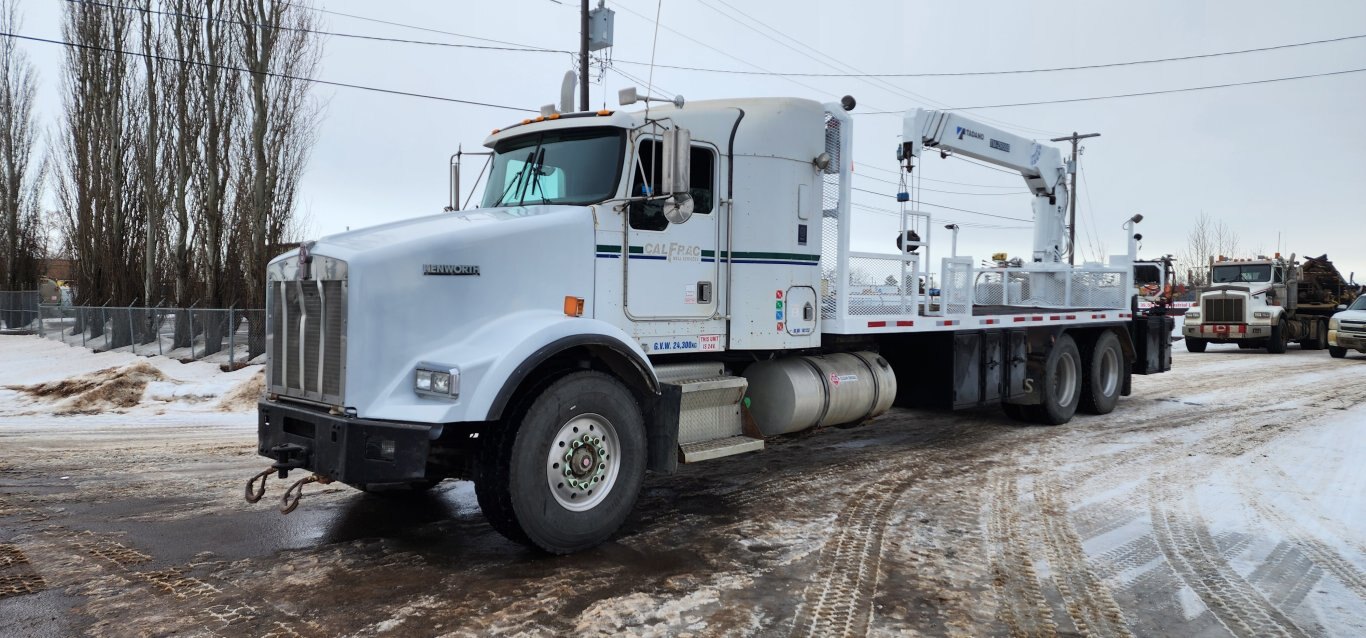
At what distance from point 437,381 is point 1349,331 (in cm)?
2364

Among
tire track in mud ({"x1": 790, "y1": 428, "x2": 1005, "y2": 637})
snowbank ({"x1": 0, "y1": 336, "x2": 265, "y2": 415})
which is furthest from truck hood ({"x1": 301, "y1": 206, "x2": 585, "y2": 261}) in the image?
snowbank ({"x1": 0, "y1": 336, "x2": 265, "y2": 415})

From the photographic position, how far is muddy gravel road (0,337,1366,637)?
13.4 ft

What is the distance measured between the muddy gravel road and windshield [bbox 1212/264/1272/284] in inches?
711

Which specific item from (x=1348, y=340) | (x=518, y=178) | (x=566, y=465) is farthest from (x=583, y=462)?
(x=1348, y=340)

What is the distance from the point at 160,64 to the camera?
2192cm

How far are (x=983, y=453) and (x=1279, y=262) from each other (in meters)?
20.8

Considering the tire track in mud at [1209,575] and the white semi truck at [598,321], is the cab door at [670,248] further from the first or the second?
the tire track in mud at [1209,575]

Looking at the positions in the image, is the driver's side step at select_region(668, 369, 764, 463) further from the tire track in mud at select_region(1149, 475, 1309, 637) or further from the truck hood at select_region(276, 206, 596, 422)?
the tire track in mud at select_region(1149, 475, 1309, 637)

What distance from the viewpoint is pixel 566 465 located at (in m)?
4.98

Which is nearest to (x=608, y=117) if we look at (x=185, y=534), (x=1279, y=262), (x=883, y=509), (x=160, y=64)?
(x=883, y=509)

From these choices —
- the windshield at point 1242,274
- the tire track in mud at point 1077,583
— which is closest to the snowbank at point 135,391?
the tire track in mud at point 1077,583

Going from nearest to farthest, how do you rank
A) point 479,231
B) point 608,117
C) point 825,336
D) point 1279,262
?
1. point 479,231
2. point 608,117
3. point 825,336
4. point 1279,262

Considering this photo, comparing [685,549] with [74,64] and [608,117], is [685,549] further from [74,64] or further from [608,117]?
[74,64]

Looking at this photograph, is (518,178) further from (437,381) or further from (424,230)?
(437,381)
